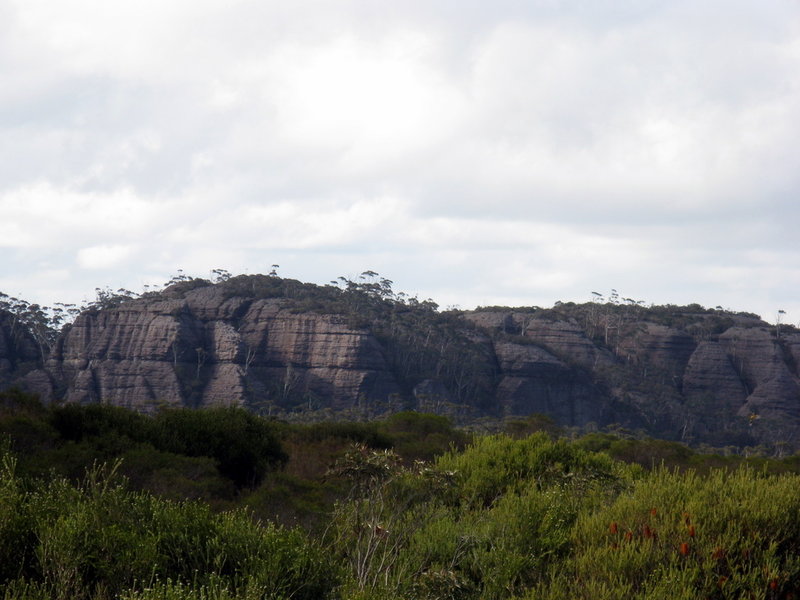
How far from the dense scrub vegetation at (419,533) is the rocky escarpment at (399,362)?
6979 centimetres

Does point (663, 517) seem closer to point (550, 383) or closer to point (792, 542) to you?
point (792, 542)

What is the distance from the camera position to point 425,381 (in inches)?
3952

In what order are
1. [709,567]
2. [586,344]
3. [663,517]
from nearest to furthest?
[709,567], [663,517], [586,344]

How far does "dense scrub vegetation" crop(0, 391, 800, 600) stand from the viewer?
7094mm

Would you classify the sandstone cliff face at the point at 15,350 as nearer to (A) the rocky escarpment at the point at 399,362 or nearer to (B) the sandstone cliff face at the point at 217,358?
(A) the rocky escarpment at the point at 399,362

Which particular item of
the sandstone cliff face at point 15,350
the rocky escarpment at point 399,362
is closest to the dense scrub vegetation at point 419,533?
the rocky escarpment at point 399,362

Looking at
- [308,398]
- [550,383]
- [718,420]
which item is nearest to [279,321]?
[308,398]

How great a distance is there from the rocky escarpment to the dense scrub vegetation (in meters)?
69.8

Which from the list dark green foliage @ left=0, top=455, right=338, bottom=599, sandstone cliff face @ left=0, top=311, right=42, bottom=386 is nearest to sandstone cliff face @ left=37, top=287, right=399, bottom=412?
sandstone cliff face @ left=0, top=311, right=42, bottom=386

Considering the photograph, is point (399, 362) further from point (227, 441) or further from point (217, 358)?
point (227, 441)

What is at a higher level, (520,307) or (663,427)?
(520,307)

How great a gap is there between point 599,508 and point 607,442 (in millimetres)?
29320

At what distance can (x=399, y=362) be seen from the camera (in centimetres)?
10312

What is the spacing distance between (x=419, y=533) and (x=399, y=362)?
9259 cm
